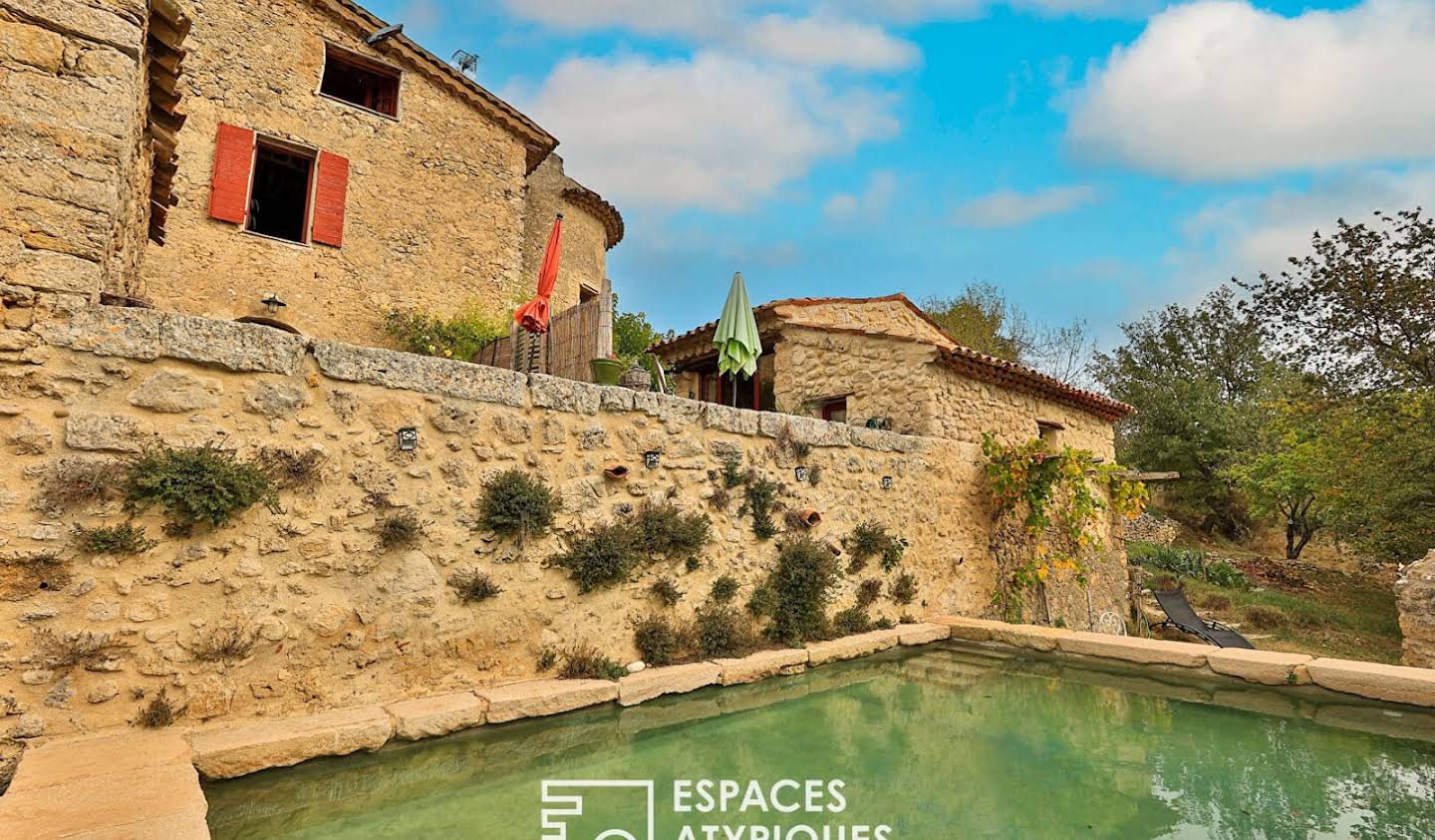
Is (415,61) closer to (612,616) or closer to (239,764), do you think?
(612,616)

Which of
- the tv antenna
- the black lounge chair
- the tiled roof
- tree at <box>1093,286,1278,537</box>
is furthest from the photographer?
tree at <box>1093,286,1278,537</box>

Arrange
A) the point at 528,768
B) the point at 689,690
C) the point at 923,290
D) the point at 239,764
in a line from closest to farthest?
the point at 239,764
the point at 528,768
the point at 689,690
the point at 923,290

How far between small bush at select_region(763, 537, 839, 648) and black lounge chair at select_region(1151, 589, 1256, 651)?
8.33m

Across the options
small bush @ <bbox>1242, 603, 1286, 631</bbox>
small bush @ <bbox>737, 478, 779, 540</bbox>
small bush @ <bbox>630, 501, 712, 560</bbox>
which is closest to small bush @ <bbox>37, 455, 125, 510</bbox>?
small bush @ <bbox>630, 501, 712, 560</bbox>

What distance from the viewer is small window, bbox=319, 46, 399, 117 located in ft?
39.0

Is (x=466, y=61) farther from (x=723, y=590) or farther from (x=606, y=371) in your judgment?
(x=723, y=590)

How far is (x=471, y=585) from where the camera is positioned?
4309 millimetres

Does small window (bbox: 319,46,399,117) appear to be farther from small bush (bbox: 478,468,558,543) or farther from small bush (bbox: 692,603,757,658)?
small bush (bbox: 692,603,757,658)

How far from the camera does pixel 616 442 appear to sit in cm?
524

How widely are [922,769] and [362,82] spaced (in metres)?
14.6

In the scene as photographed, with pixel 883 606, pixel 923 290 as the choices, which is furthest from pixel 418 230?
pixel 923 290

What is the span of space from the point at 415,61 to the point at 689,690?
1264 centimetres

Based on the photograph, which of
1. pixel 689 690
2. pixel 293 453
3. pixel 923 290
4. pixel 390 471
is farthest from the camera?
pixel 923 290

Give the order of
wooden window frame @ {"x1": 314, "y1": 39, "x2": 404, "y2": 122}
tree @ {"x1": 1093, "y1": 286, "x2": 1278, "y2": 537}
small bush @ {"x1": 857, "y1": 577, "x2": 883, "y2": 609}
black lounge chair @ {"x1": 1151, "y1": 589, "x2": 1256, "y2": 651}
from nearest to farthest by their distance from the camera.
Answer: small bush @ {"x1": 857, "y1": 577, "x2": 883, "y2": 609}
black lounge chair @ {"x1": 1151, "y1": 589, "x2": 1256, "y2": 651}
wooden window frame @ {"x1": 314, "y1": 39, "x2": 404, "y2": 122}
tree @ {"x1": 1093, "y1": 286, "x2": 1278, "y2": 537}
